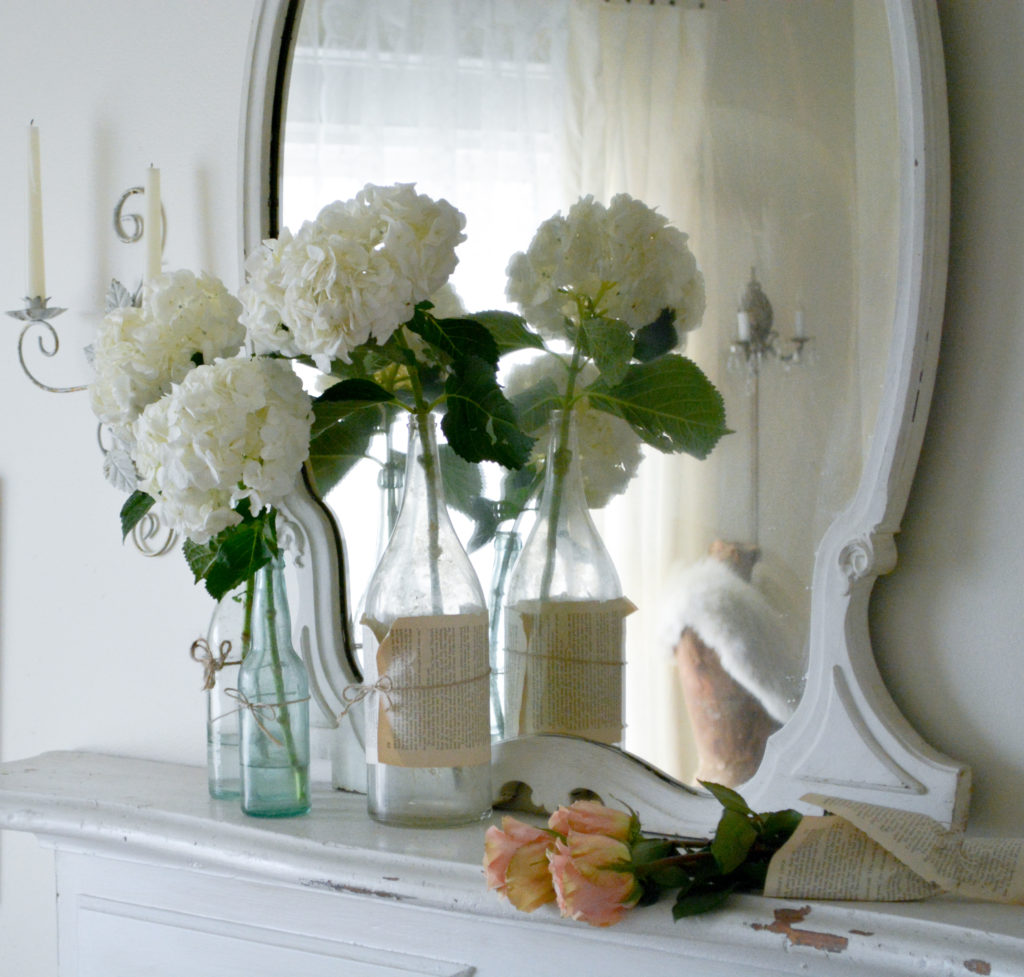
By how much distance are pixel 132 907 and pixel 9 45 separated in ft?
2.96

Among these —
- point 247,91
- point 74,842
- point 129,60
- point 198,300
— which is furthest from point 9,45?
point 74,842

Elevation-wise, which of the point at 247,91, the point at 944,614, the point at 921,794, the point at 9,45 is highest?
the point at 9,45

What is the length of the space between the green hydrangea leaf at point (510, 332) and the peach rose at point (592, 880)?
14.7 inches

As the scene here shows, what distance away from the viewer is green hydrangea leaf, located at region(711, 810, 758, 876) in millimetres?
648

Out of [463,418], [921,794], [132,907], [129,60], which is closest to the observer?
[921,794]

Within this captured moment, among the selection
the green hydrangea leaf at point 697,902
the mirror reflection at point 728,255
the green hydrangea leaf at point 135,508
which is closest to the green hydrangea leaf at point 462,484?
the mirror reflection at point 728,255

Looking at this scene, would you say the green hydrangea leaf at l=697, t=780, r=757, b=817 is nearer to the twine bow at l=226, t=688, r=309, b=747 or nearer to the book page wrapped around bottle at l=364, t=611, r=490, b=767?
the book page wrapped around bottle at l=364, t=611, r=490, b=767

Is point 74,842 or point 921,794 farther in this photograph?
point 74,842

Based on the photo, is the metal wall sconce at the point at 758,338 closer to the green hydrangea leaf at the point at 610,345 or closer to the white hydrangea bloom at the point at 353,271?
the green hydrangea leaf at the point at 610,345

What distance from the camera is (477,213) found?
2.91ft

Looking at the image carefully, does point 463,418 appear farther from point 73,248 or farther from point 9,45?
point 9,45

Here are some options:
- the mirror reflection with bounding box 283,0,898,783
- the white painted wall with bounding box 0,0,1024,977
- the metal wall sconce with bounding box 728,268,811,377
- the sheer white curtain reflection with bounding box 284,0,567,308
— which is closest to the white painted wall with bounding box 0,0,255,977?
the white painted wall with bounding box 0,0,1024,977

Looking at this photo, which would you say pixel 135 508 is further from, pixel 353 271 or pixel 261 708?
pixel 353 271

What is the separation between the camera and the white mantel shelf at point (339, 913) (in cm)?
62
